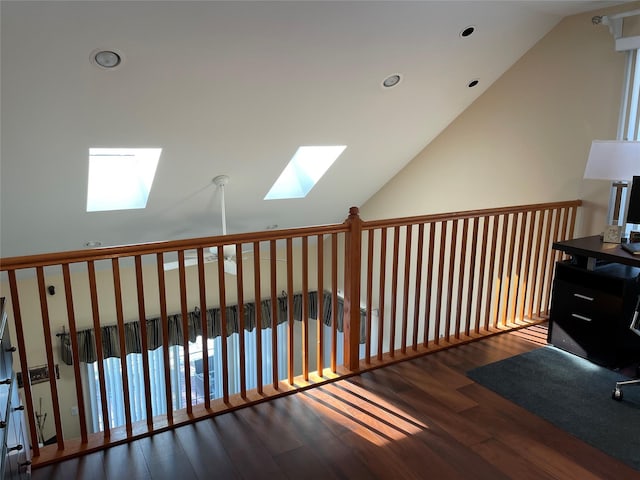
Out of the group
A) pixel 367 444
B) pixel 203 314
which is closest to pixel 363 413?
pixel 367 444

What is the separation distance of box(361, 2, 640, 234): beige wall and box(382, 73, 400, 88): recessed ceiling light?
106cm

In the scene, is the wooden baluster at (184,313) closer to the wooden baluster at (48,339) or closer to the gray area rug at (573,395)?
the wooden baluster at (48,339)

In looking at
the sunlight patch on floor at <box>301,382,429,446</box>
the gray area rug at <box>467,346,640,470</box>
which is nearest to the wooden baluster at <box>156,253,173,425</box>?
the sunlight patch on floor at <box>301,382,429,446</box>

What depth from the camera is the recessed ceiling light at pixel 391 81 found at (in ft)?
13.3

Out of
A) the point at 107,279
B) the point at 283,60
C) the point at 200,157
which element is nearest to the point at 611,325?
the point at 283,60

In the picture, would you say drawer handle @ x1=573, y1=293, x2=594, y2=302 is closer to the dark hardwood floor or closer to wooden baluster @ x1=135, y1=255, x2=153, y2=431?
the dark hardwood floor

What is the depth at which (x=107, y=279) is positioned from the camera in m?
6.28

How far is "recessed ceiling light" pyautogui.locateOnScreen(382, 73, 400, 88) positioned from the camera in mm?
4059

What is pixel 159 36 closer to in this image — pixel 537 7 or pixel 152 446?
pixel 152 446

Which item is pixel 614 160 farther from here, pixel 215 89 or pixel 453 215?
pixel 215 89

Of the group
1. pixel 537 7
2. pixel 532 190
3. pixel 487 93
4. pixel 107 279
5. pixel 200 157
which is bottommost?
pixel 107 279

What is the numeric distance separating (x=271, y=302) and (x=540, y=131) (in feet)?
9.41

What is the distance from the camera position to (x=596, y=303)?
9.61 feet

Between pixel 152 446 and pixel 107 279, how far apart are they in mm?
4503
